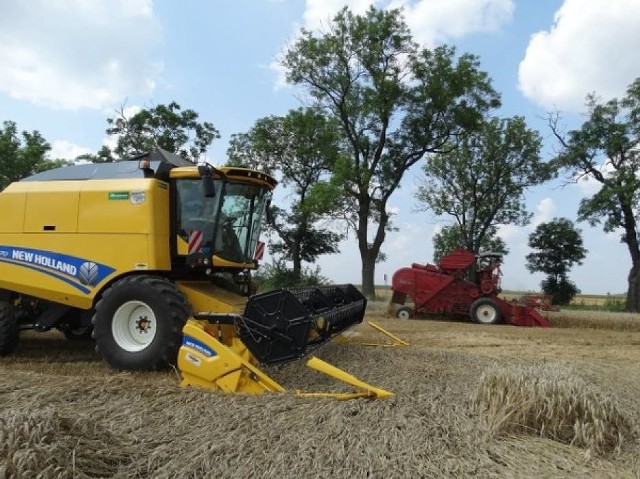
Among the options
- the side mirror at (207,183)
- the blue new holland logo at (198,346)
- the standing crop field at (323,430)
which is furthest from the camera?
the side mirror at (207,183)

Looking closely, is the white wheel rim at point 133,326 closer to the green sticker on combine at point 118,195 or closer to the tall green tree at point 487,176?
the green sticker on combine at point 118,195

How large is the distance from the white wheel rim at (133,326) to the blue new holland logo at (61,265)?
751mm

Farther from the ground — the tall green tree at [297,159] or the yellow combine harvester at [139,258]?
the tall green tree at [297,159]

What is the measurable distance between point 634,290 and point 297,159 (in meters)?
18.4

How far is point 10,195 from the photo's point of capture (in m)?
8.00

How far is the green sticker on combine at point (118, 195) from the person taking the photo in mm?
7234

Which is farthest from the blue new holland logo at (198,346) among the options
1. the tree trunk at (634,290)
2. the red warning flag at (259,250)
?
the tree trunk at (634,290)

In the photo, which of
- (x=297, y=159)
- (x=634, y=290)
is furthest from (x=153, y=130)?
(x=634, y=290)

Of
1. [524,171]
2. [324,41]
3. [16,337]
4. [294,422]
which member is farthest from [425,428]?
[524,171]

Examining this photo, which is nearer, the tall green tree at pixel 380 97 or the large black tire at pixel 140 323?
the large black tire at pixel 140 323

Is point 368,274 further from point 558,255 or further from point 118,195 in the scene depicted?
point 118,195

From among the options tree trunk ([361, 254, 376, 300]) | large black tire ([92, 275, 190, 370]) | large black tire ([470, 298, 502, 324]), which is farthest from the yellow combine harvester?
tree trunk ([361, 254, 376, 300])

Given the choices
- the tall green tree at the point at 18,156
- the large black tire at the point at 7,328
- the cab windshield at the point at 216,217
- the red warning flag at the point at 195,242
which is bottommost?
the large black tire at the point at 7,328

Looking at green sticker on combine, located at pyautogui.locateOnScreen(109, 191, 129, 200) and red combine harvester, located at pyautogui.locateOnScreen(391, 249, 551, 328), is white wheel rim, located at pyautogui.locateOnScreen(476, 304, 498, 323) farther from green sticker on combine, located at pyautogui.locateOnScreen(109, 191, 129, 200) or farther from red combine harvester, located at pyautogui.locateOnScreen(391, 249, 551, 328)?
green sticker on combine, located at pyautogui.locateOnScreen(109, 191, 129, 200)
